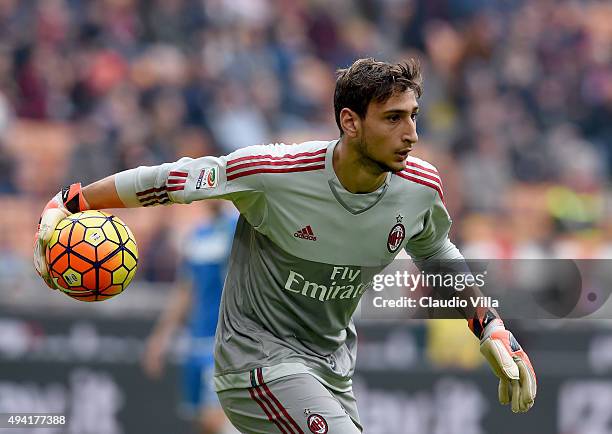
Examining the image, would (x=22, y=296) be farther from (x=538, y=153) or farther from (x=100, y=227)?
(x=538, y=153)

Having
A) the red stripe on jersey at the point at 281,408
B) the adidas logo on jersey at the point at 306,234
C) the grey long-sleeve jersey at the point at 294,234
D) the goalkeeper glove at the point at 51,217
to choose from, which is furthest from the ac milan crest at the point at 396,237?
the goalkeeper glove at the point at 51,217

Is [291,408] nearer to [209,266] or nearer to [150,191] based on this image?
[150,191]

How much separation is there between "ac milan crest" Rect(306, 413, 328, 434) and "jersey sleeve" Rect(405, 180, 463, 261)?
101cm

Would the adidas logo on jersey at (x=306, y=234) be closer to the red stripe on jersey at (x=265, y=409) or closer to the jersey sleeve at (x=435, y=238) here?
the jersey sleeve at (x=435, y=238)

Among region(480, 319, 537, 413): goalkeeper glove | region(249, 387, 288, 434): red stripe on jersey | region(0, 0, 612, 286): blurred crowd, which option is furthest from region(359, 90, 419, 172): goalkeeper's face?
region(0, 0, 612, 286): blurred crowd

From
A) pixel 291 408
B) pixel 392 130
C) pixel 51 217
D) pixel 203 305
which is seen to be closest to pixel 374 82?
pixel 392 130

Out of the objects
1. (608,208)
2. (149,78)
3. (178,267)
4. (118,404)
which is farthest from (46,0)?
(608,208)

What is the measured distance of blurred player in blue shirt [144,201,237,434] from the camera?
9523mm

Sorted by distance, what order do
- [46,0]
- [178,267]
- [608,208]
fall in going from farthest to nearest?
[46,0]
[608,208]
[178,267]

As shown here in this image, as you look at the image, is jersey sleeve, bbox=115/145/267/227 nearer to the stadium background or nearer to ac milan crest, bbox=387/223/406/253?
ac milan crest, bbox=387/223/406/253

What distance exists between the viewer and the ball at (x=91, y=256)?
18.4 feet

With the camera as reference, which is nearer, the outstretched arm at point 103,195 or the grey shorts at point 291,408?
the grey shorts at point 291,408

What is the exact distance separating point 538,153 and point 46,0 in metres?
6.50

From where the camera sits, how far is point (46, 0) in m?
15.1
